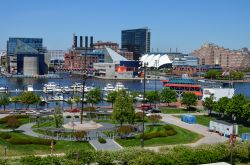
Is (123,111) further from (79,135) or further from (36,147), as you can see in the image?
(36,147)

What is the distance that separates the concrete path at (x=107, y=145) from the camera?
100 ft

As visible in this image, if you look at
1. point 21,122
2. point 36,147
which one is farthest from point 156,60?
point 36,147

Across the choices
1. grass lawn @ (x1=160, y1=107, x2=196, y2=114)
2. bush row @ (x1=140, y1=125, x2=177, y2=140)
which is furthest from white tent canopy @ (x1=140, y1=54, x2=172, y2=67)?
bush row @ (x1=140, y1=125, x2=177, y2=140)

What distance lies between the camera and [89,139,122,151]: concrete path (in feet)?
100

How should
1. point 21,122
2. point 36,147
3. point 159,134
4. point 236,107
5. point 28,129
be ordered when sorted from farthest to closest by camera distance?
point 236,107, point 21,122, point 28,129, point 159,134, point 36,147

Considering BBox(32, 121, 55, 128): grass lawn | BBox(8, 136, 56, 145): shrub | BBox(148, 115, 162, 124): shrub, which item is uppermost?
BBox(148, 115, 162, 124): shrub

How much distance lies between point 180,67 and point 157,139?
14550cm

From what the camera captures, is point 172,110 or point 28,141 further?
point 172,110

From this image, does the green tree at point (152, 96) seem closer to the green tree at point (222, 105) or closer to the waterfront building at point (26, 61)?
the green tree at point (222, 105)

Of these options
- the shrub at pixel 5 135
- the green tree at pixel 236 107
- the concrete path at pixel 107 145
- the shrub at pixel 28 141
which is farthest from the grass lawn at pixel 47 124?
the green tree at pixel 236 107

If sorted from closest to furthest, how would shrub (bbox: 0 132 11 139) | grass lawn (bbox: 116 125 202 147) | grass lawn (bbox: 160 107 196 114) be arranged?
grass lawn (bbox: 116 125 202 147)
shrub (bbox: 0 132 11 139)
grass lawn (bbox: 160 107 196 114)

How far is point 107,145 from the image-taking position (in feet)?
104

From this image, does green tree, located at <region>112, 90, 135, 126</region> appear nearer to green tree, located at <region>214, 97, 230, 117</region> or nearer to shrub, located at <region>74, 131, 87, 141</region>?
shrub, located at <region>74, 131, 87, 141</region>

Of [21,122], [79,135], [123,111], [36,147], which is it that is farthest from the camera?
[21,122]
